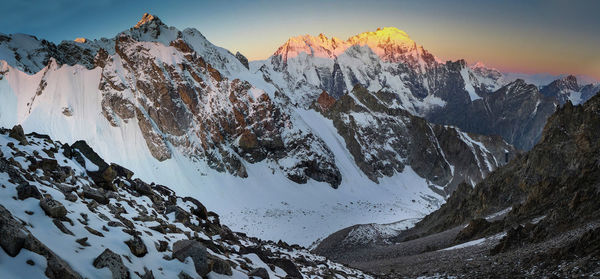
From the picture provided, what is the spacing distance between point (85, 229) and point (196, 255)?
2.87 meters

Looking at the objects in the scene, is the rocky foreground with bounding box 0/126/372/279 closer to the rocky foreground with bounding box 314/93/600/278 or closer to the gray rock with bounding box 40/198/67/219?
the gray rock with bounding box 40/198/67/219

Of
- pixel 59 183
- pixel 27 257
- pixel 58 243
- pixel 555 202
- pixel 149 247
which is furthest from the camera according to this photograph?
pixel 555 202

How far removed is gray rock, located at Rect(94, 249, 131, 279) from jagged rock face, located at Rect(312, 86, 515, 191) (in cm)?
11092

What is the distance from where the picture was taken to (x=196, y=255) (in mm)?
10695

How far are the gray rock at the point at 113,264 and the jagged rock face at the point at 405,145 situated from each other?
364ft

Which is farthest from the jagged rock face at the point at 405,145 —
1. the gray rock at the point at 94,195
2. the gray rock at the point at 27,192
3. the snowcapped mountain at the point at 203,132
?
the gray rock at the point at 27,192

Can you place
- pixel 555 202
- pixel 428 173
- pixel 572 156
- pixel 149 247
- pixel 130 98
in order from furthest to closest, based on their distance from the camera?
1. pixel 428 173
2. pixel 130 98
3. pixel 572 156
4. pixel 555 202
5. pixel 149 247

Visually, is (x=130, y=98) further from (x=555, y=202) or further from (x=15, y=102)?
(x=555, y=202)

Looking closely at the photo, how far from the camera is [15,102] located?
319ft

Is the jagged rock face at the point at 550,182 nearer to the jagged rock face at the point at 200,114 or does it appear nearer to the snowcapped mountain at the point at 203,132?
the snowcapped mountain at the point at 203,132

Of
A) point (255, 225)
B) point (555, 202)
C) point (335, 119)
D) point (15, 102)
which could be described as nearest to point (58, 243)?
point (555, 202)

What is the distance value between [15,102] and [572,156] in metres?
116

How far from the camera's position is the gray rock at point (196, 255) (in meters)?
10.5

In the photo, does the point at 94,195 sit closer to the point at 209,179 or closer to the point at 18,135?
the point at 18,135
